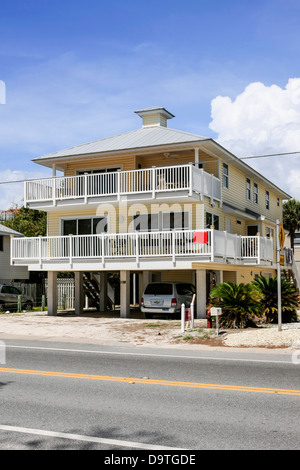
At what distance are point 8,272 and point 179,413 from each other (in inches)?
1323

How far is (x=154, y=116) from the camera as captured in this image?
3175 centimetres

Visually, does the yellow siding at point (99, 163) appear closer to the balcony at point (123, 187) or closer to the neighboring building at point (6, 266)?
the balcony at point (123, 187)

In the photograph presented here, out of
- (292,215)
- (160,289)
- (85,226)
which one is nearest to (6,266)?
(85,226)

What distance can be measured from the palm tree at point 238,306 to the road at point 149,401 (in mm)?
5219

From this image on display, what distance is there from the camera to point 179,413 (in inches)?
301

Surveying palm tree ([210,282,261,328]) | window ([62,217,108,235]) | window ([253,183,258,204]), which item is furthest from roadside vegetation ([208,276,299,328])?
window ([253,183,258,204])

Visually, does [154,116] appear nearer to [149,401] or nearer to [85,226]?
[85,226]

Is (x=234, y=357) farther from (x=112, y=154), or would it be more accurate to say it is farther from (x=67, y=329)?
(x=112, y=154)

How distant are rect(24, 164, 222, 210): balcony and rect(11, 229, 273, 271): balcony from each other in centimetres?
181

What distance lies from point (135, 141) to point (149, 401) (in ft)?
68.4

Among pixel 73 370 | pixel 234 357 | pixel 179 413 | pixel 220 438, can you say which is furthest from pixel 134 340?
pixel 220 438

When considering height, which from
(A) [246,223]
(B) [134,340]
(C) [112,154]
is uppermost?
(C) [112,154]

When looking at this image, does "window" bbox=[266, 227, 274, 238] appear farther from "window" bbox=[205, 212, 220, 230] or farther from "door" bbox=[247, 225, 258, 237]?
"window" bbox=[205, 212, 220, 230]

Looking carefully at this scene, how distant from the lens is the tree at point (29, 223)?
168ft
